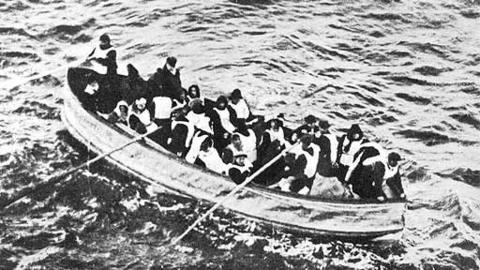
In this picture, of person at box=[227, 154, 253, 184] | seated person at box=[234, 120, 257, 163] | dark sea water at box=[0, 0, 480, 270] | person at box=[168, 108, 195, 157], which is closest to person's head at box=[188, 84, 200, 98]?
person at box=[168, 108, 195, 157]

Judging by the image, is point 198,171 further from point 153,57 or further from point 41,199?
point 153,57

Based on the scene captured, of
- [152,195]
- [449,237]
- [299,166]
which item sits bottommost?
[449,237]

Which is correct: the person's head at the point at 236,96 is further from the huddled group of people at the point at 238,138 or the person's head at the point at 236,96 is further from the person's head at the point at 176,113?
the person's head at the point at 176,113

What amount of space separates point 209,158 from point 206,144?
316 mm

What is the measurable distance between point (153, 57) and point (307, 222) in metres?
10.5

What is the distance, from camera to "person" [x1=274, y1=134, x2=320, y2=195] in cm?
1398

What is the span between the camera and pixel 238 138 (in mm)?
14469

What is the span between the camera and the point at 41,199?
1502 centimetres

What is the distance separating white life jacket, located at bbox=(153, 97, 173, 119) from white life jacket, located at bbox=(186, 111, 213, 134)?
2.27ft

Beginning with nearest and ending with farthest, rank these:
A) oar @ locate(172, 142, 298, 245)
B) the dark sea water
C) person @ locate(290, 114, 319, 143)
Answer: oar @ locate(172, 142, 298, 245), the dark sea water, person @ locate(290, 114, 319, 143)

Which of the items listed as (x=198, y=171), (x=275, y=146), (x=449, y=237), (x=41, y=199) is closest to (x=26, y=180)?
(x=41, y=199)

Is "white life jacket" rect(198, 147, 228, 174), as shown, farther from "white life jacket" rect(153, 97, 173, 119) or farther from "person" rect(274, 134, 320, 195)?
"white life jacket" rect(153, 97, 173, 119)

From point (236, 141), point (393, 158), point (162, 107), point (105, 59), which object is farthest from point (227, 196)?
point (105, 59)

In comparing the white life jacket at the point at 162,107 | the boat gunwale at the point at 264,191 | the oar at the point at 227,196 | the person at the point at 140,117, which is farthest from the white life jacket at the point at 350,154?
the person at the point at 140,117
